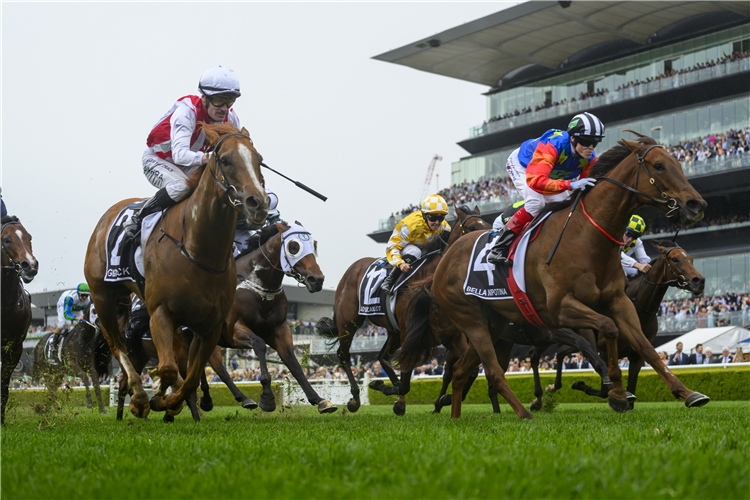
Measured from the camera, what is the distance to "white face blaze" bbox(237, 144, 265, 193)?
5.07 m

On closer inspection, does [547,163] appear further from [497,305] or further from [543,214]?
[497,305]

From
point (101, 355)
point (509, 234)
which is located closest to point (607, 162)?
point (509, 234)

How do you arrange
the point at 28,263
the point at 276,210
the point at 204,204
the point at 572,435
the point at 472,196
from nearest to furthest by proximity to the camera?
the point at 572,435 → the point at 204,204 → the point at 28,263 → the point at 276,210 → the point at 472,196

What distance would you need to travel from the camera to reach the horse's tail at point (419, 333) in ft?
28.6

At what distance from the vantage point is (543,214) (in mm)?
6516

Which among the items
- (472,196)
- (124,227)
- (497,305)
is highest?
A: (472,196)

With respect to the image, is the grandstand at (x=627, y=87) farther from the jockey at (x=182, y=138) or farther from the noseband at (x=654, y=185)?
the jockey at (x=182, y=138)

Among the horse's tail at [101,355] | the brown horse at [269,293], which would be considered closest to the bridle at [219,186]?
the brown horse at [269,293]

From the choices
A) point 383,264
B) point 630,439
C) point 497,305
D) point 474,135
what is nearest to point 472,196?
point 474,135

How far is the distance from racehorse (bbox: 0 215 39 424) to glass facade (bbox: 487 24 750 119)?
122 ft

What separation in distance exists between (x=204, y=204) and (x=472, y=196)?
37.9 meters

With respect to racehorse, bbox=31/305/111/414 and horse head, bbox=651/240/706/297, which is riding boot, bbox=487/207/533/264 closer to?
horse head, bbox=651/240/706/297

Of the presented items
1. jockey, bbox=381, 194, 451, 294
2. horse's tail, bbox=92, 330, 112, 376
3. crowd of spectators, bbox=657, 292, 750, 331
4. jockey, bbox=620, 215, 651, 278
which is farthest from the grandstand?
horse's tail, bbox=92, 330, 112, 376

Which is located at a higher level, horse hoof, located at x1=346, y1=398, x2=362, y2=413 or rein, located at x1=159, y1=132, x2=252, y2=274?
rein, located at x1=159, y1=132, x2=252, y2=274
